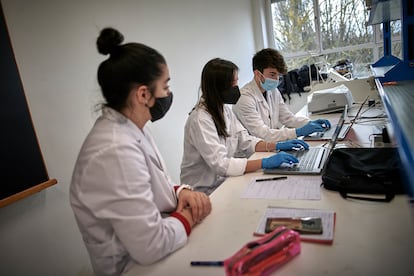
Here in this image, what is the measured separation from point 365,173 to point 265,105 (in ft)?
4.44

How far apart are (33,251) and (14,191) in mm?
353

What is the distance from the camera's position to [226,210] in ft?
3.38

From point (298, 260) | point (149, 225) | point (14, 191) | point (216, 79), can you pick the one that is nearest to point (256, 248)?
point (298, 260)

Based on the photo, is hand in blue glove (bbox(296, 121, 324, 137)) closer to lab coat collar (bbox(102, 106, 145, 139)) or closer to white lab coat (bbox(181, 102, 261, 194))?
white lab coat (bbox(181, 102, 261, 194))

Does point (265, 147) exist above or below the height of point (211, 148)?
below

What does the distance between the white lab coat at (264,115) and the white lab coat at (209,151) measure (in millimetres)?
222

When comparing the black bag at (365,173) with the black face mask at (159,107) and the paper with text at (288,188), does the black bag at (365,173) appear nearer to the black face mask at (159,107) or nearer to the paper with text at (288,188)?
the paper with text at (288,188)

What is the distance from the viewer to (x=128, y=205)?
2.55ft

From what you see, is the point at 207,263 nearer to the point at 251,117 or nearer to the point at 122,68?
the point at 122,68

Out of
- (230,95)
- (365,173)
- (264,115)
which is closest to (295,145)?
(230,95)

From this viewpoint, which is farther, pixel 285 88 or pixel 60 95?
pixel 285 88

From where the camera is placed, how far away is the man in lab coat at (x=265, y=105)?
81.6 inches

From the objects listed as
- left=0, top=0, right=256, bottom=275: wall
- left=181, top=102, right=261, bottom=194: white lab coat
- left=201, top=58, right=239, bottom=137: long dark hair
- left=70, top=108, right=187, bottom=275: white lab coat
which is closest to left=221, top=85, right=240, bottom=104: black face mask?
left=201, top=58, right=239, bottom=137: long dark hair

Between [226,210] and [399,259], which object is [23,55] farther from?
[399,259]
